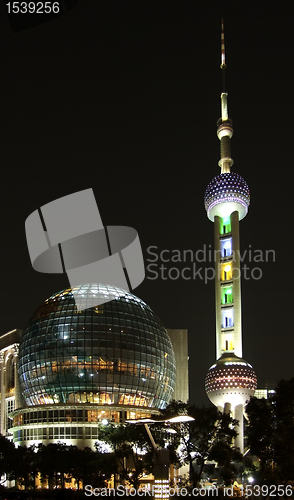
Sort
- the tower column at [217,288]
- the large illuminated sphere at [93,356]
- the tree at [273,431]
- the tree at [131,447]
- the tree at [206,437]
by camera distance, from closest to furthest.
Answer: the tree at [273,431], the tree at [206,437], the tree at [131,447], the large illuminated sphere at [93,356], the tower column at [217,288]

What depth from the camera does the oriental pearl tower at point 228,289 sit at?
128 meters

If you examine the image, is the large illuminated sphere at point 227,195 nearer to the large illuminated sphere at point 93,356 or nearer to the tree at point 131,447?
the large illuminated sphere at point 93,356

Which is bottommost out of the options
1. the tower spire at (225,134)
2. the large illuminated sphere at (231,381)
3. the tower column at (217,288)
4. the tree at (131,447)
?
the tree at (131,447)

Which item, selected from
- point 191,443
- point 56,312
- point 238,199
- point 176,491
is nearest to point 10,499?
point 176,491

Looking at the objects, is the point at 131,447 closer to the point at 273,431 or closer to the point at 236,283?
the point at 273,431

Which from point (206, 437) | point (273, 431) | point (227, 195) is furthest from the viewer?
point (227, 195)

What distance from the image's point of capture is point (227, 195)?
143 metres

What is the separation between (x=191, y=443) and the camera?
246 ft

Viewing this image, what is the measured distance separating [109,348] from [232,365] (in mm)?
32497

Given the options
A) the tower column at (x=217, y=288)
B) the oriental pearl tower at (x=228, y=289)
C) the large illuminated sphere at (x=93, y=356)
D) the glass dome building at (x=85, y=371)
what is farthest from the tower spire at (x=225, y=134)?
the glass dome building at (x=85, y=371)

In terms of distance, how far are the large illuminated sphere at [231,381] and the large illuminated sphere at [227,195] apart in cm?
3644

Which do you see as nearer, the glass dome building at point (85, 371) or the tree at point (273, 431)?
the tree at point (273, 431)

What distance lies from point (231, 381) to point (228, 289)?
74.3 ft

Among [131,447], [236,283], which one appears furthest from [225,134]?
[131,447]
